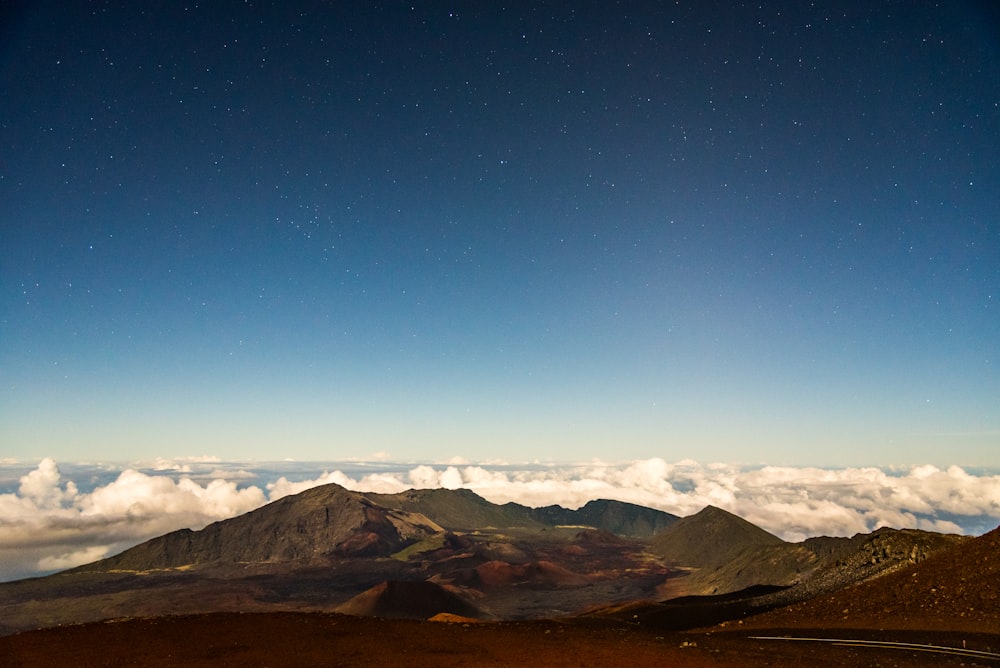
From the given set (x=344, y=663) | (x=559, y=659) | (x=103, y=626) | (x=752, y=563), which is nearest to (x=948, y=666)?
(x=559, y=659)

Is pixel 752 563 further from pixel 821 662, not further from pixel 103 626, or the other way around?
pixel 103 626

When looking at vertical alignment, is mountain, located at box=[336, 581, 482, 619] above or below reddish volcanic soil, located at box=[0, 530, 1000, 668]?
below

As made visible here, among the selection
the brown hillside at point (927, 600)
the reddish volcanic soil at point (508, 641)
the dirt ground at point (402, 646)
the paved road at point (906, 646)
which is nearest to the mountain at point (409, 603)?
the brown hillside at point (927, 600)

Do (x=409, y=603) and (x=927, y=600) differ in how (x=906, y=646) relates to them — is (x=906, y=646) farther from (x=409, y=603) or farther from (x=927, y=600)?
(x=409, y=603)

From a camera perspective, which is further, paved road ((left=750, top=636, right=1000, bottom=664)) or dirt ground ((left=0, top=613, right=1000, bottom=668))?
paved road ((left=750, top=636, right=1000, bottom=664))

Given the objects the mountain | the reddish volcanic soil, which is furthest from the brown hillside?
the mountain

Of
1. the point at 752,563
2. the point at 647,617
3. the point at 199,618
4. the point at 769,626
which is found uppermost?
the point at 199,618

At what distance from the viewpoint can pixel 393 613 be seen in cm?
17288

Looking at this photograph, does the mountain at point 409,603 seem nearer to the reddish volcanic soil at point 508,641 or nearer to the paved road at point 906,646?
the reddish volcanic soil at point 508,641

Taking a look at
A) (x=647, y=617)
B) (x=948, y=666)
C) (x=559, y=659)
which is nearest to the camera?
(x=948, y=666)

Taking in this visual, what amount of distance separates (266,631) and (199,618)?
6.08 metres

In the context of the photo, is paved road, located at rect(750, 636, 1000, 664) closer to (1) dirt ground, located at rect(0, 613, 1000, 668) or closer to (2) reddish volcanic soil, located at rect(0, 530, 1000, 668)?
(2) reddish volcanic soil, located at rect(0, 530, 1000, 668)

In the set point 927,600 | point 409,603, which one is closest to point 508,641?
point 927,600

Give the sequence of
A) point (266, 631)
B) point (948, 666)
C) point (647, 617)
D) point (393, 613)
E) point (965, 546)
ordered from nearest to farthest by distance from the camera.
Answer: point (948, 666) < point (266, 631) < point (965, 546) < point (647, 617) < point (393, 613)
